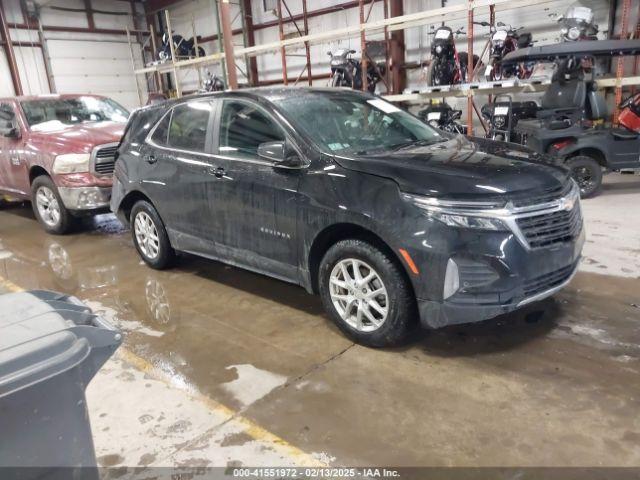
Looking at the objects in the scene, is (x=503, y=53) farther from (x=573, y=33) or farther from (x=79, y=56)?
(x=79, y=56)

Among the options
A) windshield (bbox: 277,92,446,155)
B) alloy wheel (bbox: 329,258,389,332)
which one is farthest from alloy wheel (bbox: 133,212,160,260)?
alloy wheel (bbox: 329,258,389,332)

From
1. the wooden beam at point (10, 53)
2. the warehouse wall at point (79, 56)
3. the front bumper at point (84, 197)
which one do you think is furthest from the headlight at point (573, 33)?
the wooden beam at point (10, 53)

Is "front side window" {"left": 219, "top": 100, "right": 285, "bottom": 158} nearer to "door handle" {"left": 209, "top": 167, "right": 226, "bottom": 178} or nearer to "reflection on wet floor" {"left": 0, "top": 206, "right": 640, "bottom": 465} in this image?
"door handle" {"left": 209, "top": 167, "right": 226, "bottom": 178}

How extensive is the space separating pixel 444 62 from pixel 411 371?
8.23 m

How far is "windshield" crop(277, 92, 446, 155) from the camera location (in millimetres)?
3395

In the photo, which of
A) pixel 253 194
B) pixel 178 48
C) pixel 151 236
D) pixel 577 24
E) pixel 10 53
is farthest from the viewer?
pixel 10 53

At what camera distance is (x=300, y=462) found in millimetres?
2230

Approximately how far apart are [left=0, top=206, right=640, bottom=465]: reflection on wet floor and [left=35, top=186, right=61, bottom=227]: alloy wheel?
7.42ft

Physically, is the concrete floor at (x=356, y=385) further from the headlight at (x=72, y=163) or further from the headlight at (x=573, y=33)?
the headlight at (x=573, y=33)

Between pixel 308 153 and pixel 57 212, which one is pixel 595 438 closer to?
pixel 308 153

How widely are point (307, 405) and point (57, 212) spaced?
5130 mm

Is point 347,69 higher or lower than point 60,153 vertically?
higher

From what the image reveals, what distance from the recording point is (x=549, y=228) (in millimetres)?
2855

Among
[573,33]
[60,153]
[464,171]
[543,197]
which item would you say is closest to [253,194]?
[464,171]
